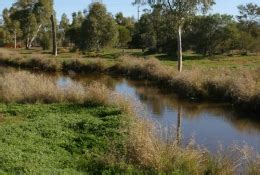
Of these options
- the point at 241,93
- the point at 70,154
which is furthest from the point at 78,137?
the point at 241,93

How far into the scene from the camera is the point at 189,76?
26938 millimetres

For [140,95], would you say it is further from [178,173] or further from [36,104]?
[178,173]

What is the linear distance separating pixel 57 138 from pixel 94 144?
114cm

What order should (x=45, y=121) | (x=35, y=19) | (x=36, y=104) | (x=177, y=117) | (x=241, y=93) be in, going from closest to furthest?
1. (x=45, y=121)
2. (x=36, y=104)
3. (x=177, y=117)
4. (x=241, y=93)
5. (x=35, y=19)

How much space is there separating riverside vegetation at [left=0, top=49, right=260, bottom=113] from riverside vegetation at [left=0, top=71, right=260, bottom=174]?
23.7 ft

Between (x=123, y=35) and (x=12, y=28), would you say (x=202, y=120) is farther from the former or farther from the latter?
(x=12, y=28)

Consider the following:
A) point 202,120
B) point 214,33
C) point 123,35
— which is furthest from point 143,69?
point 123,35

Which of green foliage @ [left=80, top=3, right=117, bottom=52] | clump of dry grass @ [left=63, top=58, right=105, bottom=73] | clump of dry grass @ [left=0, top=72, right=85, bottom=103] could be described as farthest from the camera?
green foliage @ [left=80, top=3, right=117, bottom=52]

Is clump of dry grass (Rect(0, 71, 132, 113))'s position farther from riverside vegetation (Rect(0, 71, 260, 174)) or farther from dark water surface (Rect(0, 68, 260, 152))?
dark water surface (Rect(0, 68, 260, 152))

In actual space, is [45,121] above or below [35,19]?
below

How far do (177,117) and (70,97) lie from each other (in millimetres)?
4957

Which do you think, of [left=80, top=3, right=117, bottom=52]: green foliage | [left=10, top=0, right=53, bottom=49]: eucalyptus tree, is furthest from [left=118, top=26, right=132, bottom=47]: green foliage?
[left=10, top=0, right=53, bottom=49]: eucalyptus tree

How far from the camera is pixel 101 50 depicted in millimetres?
61844

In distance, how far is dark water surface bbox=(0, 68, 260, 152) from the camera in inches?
640
